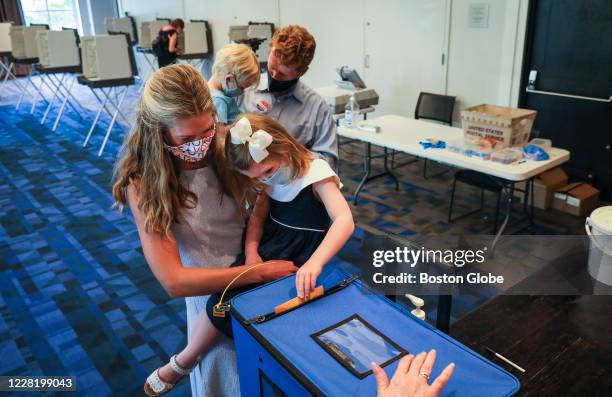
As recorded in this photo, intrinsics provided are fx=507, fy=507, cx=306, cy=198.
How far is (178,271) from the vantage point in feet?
4.25

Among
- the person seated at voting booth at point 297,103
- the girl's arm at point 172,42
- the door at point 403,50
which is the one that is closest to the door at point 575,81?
the door at point 403,50

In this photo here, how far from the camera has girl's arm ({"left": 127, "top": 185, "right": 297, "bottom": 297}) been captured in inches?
50.6

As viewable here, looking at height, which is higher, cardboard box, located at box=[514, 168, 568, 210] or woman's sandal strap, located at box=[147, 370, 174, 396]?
woman's sandal strap, located at box=[147, 370, 174, 396]

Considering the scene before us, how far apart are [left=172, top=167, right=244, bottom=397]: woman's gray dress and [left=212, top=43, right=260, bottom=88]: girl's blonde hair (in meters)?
1.05

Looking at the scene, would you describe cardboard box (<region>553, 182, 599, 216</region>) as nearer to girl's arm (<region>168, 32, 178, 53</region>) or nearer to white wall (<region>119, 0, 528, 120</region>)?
white wall (<region>119, 0, 528, 120</region>)

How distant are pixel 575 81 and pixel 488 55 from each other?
0.82 meters

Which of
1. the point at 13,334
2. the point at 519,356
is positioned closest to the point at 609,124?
the point at 519,356

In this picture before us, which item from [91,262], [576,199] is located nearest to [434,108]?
[576,199]

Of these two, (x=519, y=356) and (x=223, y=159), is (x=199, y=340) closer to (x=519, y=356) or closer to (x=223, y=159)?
(x=223, y=159)

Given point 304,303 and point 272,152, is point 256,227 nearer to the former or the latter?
point 272,152

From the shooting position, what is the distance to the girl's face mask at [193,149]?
130cm

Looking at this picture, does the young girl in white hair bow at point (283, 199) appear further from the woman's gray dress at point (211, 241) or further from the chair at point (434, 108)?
the chair at point (434, 108)

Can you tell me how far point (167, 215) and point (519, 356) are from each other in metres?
0.98

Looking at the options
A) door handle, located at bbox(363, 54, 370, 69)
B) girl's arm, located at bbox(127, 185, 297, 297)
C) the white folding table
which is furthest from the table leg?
door handle, located at bbox(363, 54, 370, 69)
